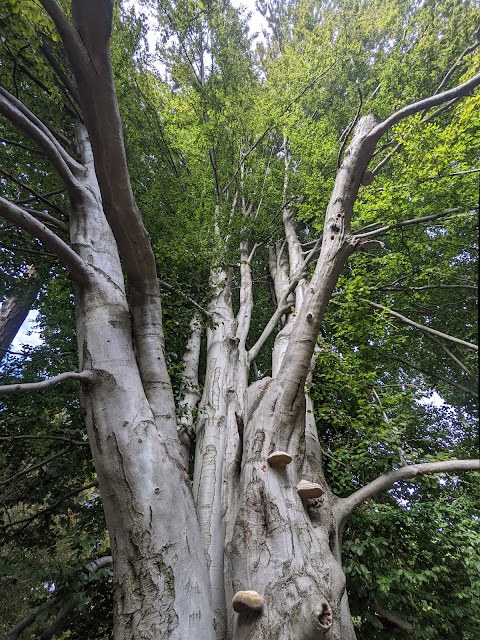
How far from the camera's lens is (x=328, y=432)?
15.4 feet

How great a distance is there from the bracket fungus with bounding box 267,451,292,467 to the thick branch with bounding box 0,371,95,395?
4.18ft

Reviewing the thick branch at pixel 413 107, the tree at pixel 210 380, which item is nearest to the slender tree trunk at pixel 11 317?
the tree at pixel 210 380

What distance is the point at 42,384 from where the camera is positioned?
6.05ft

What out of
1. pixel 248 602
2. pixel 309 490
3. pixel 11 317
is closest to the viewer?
pixel 248 602

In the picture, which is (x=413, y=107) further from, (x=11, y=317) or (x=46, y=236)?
(x=11, y=317)

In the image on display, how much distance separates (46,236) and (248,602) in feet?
7.65

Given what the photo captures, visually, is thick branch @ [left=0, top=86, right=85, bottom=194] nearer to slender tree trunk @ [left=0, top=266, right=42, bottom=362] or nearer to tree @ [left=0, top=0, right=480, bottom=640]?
tree @ [left=0, top=0, right=480, bottom=640]

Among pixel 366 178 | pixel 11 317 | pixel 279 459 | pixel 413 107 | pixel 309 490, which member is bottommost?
pixel 309 490

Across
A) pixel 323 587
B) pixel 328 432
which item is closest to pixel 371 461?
pixel 328 432

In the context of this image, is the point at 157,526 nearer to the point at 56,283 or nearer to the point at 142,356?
the point at 142,356

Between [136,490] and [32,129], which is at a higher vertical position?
[32,129]

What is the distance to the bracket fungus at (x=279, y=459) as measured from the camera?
→ 86.7 inches

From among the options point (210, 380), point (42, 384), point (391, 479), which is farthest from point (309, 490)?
point (210, 380)

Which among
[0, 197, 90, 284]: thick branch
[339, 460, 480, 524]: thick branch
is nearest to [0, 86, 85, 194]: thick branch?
[0, 197, 90, 284]: thick branch
